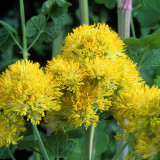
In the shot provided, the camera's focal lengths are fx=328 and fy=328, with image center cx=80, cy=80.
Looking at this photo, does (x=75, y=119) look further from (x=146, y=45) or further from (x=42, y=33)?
(x=42, y=33)

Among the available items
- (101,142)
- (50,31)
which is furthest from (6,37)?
(101,142)

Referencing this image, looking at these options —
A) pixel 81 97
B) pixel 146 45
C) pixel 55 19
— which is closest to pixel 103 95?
pixel 81 97

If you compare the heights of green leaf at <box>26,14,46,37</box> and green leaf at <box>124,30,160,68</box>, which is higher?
green leaf at <box>26,14,46,37</box>

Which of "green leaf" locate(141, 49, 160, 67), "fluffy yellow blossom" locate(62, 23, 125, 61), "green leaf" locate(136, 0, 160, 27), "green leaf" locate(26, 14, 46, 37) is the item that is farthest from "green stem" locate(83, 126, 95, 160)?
"green leaf" locate(136, 0, 160, 27)

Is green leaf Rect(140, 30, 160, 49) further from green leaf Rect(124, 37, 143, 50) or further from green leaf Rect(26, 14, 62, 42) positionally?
green leaf Rect(26, 14, 62, 42)

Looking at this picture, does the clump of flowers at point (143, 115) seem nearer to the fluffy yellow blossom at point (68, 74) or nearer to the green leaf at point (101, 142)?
the fluffy yellow blossom at point (68, 74)

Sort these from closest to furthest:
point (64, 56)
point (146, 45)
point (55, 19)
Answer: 1. point (64, 56)
2. point (146, 45)
3. point (55, 19)
